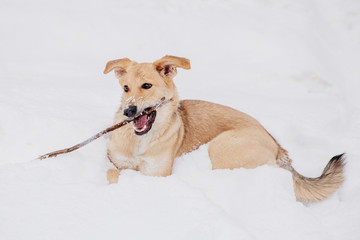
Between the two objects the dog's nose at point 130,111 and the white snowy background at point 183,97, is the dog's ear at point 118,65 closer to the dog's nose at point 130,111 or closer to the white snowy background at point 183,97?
the dog's nose at point 130,111

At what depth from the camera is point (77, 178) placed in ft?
11.1

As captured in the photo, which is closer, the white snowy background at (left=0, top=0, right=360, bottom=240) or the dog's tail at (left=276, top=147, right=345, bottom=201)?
the white snowy background at (left=0, top=0, right=360, bottom=240)

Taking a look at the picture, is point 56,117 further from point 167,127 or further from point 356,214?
point 356,214

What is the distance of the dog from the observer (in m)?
3.69

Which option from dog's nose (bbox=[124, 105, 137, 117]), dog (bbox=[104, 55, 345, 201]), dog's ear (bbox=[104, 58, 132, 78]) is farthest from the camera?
dog's ear (bbox=[104, 58, 132, 78])

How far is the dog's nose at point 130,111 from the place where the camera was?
3459mm

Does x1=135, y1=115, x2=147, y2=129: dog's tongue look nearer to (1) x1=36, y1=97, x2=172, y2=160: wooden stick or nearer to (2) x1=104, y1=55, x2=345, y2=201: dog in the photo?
(2) x1=104, y1=55, x2=345, y2=201: dog

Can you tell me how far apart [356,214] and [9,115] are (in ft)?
14.3

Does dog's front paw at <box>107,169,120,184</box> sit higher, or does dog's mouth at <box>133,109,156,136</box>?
dog's mouth at <box>133,109,156,136</box>

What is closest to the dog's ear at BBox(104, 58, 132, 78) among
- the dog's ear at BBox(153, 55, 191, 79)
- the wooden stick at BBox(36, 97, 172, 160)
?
the dog's ear at BBox(153, 55, 191, 79)

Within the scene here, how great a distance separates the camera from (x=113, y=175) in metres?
3.70

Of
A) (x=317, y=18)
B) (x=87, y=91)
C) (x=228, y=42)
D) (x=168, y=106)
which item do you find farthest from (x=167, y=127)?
(x=317, y=18)

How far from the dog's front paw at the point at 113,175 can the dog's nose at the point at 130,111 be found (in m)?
0.75

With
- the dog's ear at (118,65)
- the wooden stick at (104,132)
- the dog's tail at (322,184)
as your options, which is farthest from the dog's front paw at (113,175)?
the dog's tail at (322,184)
